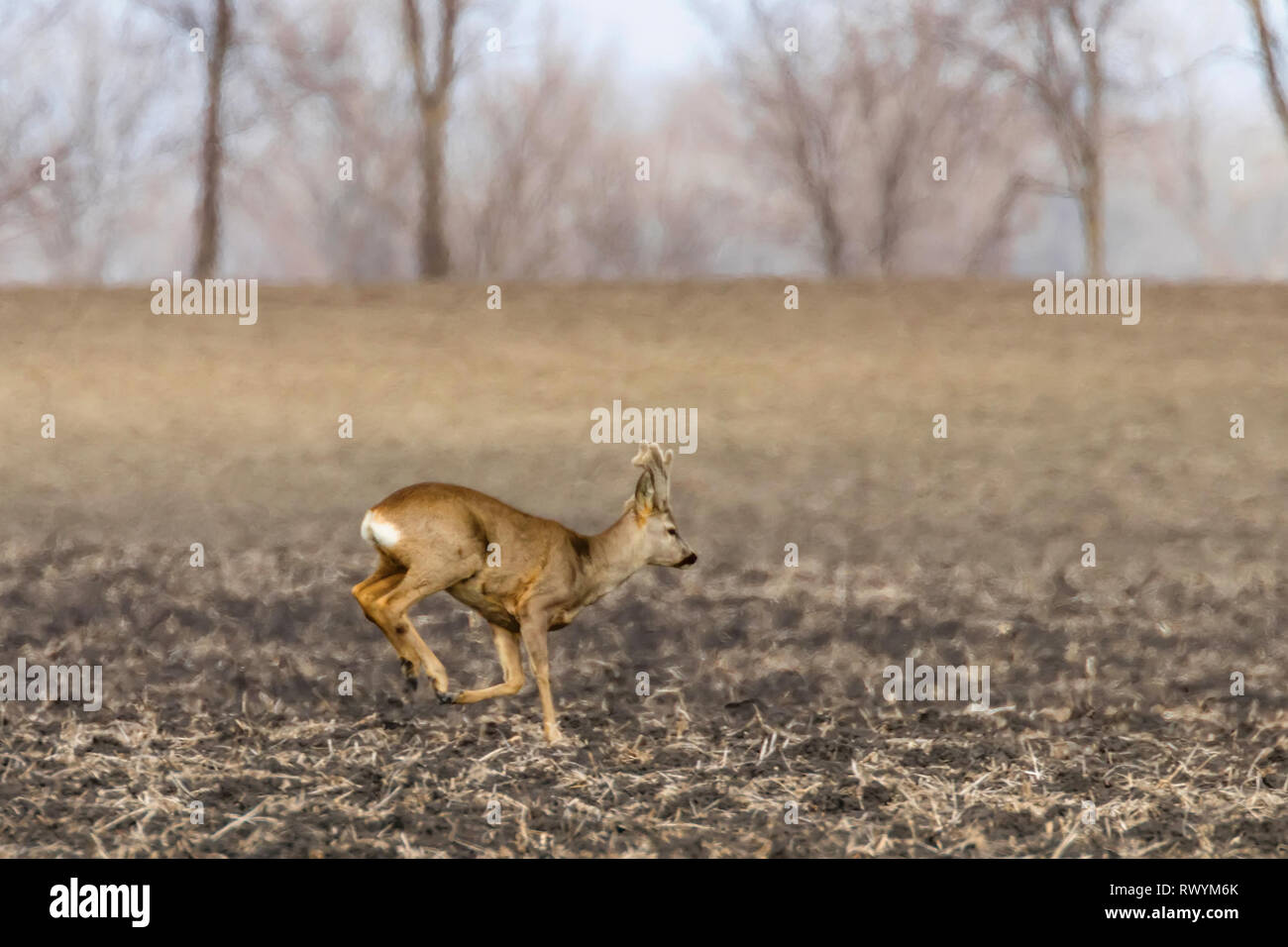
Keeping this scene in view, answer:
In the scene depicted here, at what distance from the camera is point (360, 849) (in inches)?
246

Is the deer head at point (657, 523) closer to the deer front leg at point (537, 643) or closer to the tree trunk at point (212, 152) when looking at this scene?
the deer front leg at point (537, 643)

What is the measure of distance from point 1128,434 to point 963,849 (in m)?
10.9

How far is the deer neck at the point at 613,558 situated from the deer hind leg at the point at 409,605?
2.06ft

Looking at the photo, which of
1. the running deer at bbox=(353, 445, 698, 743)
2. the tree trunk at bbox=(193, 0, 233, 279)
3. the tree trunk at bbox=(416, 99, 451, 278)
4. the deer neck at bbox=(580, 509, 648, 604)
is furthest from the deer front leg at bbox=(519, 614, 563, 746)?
the tree trunk at bbox=(193, 0, 233, 279)

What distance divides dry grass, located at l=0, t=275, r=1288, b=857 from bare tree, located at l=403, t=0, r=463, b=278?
2.73 meters

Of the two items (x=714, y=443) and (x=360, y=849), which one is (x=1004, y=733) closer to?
(x=360, y=849)

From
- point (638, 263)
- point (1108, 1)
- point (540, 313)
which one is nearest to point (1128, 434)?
point (540, 313)

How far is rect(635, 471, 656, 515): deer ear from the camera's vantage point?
22.9ft

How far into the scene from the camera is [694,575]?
11539mm

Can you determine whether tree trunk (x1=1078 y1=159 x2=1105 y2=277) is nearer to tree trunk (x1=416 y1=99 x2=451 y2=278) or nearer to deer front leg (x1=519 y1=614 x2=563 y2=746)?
tree trunk (x1=416 y1=99 x2=451 y2=278)

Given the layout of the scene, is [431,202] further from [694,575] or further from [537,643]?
[537,643]

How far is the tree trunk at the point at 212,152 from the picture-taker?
23906mm

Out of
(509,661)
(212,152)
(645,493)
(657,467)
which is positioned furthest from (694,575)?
(212,152)

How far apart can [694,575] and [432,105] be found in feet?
47.4
